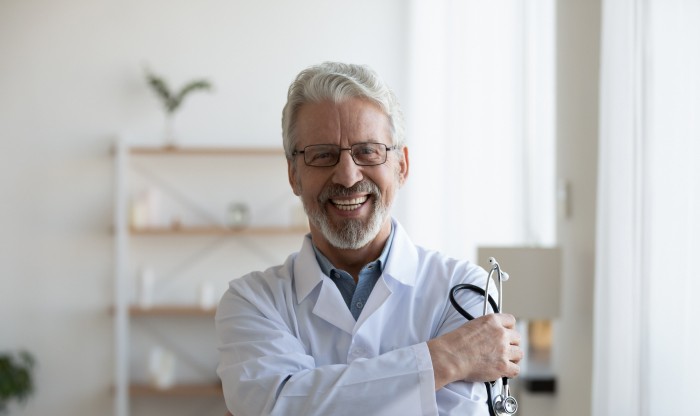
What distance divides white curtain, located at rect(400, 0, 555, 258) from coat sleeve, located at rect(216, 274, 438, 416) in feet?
7.75

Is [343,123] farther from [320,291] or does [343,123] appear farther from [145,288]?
[145,288]

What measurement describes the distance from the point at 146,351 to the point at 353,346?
12.3ft

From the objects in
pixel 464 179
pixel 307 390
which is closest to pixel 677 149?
pixel 307 390

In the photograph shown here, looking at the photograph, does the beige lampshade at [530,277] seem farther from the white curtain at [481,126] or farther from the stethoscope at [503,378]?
the stethoscope at [503,378]

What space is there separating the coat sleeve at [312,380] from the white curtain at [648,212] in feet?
3.35

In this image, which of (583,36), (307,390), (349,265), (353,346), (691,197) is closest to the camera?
(307,390)

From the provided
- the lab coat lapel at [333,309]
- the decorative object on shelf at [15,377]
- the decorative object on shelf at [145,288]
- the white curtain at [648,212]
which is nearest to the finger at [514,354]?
the lab coat lapel at [333,309]

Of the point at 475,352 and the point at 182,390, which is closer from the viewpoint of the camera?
the point at 475,352

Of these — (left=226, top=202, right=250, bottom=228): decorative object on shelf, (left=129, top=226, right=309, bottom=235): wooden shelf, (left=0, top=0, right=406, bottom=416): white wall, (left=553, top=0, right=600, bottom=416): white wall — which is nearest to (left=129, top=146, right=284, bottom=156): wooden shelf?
(left=0, top=0, right=406, bottom=416): white wall

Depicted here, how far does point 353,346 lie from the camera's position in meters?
1.58

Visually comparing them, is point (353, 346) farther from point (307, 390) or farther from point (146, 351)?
point (146, 351)

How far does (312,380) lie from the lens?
148cm

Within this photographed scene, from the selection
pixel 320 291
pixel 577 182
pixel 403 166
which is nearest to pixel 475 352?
pixel 320 291

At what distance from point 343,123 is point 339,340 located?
15.4 inches
